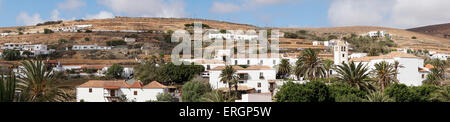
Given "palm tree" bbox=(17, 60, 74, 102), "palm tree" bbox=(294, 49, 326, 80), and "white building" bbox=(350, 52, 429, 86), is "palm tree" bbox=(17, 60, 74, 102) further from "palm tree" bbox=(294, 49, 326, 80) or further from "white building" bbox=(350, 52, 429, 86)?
"white building" bbox=(350, 52, 429, 86)

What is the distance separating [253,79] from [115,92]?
1526 cm

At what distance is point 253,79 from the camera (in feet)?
149

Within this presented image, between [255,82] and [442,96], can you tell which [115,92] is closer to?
[255,82]

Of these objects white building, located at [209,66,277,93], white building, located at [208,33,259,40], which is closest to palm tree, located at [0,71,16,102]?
white building, located at [209,66,277,93]

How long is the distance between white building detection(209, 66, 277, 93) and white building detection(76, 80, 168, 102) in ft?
23.2

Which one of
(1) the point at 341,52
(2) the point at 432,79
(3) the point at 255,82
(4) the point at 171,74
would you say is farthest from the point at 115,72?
(2) the point at 432,79

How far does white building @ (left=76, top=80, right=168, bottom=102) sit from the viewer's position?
39188mm

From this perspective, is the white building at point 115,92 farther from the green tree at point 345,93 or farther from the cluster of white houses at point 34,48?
the cluster of white houses at point 34,48

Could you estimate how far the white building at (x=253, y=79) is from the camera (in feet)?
146

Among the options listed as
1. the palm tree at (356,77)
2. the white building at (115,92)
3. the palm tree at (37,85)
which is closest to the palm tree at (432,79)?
the palm tree at (356,77)

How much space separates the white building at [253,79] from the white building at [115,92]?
7.07 meters

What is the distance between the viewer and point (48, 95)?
61.0 ft
